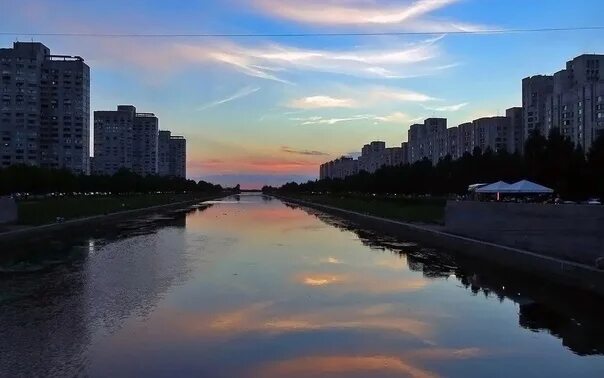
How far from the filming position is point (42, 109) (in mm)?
132500

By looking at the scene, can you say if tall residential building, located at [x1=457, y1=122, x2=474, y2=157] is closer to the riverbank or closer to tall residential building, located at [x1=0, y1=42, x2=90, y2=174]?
tall residential building, located at [x1=0, y1=42, x2=90, y2=174]

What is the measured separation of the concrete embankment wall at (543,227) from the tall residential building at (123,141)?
154323mm

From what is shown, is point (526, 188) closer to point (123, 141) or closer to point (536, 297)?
point (536, 297)

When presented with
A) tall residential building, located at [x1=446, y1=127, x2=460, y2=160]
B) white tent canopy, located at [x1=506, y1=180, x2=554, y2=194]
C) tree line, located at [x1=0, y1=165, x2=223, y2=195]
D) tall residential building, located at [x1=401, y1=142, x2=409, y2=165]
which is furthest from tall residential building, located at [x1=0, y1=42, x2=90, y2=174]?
white tent canopy, located at [x1=506, y1=180, x2=554, y2=194]

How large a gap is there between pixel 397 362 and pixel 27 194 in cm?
8987

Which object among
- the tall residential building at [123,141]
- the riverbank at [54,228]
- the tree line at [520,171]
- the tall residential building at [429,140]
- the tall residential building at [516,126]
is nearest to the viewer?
the riverbank at [54,228]

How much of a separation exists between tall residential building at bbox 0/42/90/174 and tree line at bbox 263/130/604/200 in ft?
235

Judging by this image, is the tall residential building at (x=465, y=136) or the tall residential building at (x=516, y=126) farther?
→ the tall residential building at (x=465, y=136)

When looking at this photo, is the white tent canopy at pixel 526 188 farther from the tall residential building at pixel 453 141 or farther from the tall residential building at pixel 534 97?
the tall residential building at pixel 453 141

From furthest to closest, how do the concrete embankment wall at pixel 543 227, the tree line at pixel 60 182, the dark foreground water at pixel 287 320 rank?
the tree line at pixel 60 182 → the concrete embankment wall at pixel 543 227 → the dark foreground water at pixel 287 320

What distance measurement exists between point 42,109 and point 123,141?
46405 millimetres

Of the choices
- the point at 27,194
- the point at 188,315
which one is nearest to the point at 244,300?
the point at 188,315

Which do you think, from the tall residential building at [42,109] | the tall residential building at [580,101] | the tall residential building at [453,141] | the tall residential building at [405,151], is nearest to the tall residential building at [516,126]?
the tall residential building at [453,141]

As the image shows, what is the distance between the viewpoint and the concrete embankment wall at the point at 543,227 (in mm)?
13305
